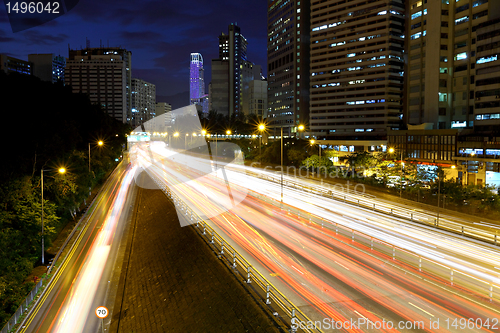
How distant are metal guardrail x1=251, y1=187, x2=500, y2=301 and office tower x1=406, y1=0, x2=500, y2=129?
54.8 m

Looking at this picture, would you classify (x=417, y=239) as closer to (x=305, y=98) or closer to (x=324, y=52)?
(x=324, y=52)

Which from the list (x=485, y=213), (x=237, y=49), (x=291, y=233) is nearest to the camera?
(x=291, y=233)

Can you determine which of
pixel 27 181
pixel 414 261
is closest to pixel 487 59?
pixel 414 261

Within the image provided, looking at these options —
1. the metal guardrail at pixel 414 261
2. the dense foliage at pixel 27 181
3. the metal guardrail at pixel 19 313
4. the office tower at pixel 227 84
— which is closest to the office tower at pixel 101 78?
the office tower at pixel 227 84

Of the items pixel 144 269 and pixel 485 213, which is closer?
pixel 144 269

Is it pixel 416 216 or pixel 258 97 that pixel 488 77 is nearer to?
pixel 416 216

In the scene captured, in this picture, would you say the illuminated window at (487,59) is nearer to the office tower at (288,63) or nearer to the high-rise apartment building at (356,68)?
the high-rise apartment building at (356,68)

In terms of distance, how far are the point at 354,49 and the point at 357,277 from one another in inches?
3643

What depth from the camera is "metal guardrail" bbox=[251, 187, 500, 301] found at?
12531mm

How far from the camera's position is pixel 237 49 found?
19238cm

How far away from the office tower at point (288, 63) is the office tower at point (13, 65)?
107 metres

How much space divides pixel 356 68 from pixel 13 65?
14282cm

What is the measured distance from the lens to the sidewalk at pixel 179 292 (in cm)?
1218

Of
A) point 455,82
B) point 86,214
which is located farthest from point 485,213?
point 455,82
